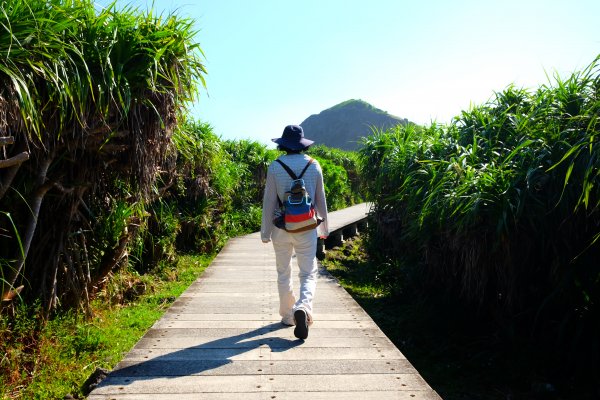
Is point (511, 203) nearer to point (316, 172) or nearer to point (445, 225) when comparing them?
point (445, 225)

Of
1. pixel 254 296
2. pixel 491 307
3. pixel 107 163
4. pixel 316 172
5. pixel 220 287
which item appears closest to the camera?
pixel 316 172

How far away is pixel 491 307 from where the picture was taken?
5.12 meters

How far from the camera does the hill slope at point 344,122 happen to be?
70.2 meters

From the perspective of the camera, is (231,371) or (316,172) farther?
(316,172)

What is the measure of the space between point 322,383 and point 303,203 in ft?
4.60

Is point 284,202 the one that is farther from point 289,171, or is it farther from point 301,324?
point 301,324

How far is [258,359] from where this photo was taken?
11.0 ft

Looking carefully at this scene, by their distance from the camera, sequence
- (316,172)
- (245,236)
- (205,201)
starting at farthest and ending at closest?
(245,236) < (205,201) < (316,172)

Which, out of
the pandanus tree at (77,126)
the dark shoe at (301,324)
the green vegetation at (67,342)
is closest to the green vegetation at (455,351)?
the dark shoe at (301,324)

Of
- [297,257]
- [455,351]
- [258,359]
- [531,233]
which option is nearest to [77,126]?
[297,257]

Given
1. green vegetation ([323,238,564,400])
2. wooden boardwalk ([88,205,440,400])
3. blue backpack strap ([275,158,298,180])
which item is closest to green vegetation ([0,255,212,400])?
wooden boardwalk ([88,205,440,400])

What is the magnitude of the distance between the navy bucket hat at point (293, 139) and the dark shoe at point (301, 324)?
137 cm

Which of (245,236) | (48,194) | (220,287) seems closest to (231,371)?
(48,194)

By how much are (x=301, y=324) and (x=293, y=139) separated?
153cm
